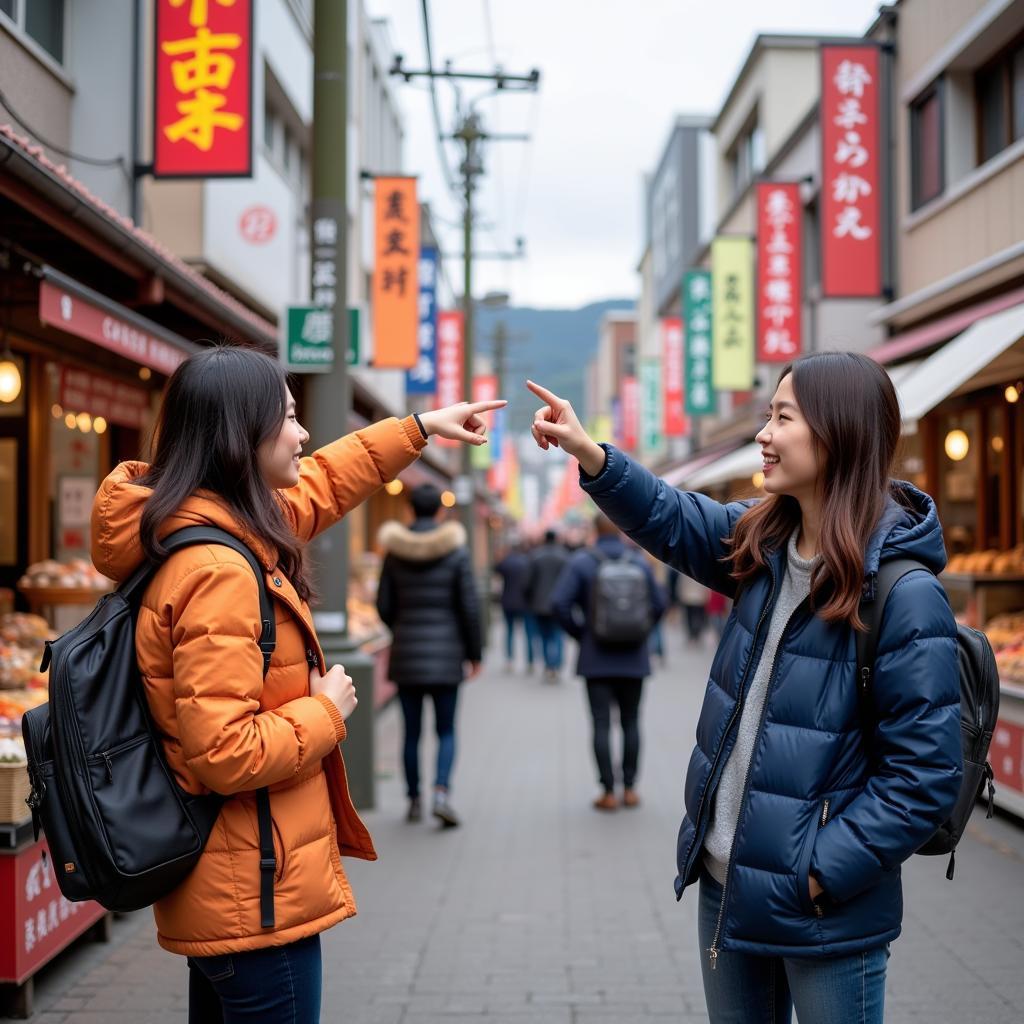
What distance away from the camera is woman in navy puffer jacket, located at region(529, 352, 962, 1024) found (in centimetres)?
236

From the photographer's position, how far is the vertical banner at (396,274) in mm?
15289

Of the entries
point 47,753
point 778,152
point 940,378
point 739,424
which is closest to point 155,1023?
point 47,753

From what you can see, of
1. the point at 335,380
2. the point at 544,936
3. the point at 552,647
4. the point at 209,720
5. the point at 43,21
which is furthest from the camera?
the point at 552,647

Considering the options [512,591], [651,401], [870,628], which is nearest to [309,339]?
[870,628]

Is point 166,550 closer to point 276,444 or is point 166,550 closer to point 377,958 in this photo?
point 276,444

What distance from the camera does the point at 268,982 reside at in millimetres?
2447

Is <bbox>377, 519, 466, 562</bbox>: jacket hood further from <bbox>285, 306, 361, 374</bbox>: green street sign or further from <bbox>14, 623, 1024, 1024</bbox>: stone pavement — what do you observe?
<bbox>14, 623, 1024, 1024</bbox>: stone pavement

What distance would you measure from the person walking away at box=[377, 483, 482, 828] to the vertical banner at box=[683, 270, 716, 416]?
11.8 m

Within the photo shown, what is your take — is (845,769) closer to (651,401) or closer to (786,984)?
(786,984)

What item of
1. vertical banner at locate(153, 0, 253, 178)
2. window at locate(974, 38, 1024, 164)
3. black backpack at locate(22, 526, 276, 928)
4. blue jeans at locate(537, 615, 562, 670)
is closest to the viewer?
black backpack at locate(22, 526, 276, 928)

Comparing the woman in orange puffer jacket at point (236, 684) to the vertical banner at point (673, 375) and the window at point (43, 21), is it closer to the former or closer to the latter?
the window at point (43, 21)

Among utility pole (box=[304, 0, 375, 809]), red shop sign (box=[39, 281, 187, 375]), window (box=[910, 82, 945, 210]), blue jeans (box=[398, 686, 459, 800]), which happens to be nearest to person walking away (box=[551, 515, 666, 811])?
blue jeans (box=[398, 686, 459, 800])

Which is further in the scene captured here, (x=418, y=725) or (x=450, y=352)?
(x=450, y=352)

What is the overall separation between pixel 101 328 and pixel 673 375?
23702 millimetres
